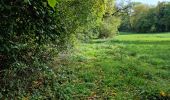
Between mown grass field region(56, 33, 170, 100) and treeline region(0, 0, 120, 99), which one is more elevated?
treeline region(0, 0, 120, 99)

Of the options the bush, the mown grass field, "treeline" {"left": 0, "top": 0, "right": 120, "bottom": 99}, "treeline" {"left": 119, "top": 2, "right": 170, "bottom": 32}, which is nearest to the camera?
"treeline" {"left": 0, "top": 0, "right": 120, "bottom": 99}

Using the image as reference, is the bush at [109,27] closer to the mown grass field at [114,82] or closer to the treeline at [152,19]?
the mown grass field at [114,82]

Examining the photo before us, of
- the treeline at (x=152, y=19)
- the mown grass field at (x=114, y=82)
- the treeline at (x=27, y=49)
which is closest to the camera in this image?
the treeline at (x=27, y=49)

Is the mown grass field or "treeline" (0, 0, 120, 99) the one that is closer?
"treeline" (0, 0, 120, 99)

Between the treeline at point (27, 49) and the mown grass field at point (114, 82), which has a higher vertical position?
the treeline at point (27, 49)

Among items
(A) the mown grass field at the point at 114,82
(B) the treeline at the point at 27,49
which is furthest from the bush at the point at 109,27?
(B) the treeline at the point at 27,49

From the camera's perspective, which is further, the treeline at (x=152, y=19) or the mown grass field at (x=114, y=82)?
the treeline at (x=152, y=19)

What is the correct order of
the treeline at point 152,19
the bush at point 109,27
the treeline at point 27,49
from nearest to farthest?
the treeline at point 27,49 < the bush at point 109,27 < the treeline at point 152,19

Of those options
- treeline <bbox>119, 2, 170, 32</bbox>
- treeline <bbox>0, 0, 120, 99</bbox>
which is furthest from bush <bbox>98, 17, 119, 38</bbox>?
treeline <bbox>119, 2, 170, 32</bbox>

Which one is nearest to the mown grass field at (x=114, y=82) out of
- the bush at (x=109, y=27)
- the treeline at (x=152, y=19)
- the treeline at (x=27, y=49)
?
the treeline at (x=27, y=49)

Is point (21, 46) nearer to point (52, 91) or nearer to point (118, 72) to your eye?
point (52, 91)

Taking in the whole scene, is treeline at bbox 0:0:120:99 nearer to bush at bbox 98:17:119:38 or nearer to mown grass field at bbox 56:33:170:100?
mown grass field at bbox 56:33:170:100

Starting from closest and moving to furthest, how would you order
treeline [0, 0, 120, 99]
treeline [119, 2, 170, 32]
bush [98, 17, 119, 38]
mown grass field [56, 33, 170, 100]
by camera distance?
treeline [0, 0, 120, 99]
mown grass field [56, 33, 170, 100]
bush [98, 17, 119, 38]
treeline [119, 2, 170, 32]

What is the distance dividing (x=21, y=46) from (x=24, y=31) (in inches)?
13.5
